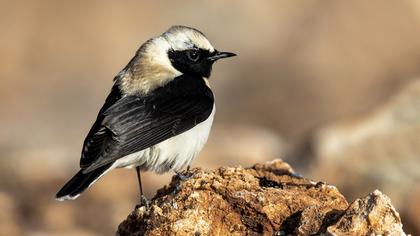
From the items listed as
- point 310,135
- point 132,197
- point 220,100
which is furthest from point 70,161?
point 220,100

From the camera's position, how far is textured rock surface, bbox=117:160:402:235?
5742 millimetres

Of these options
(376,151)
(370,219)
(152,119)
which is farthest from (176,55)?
(370,219)

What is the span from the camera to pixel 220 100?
2097 cm

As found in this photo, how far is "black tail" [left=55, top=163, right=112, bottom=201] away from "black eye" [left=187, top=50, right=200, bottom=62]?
6.59 ft

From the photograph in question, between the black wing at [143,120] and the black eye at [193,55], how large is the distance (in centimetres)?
56

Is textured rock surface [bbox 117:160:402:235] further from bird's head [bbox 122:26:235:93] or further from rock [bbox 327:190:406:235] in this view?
bird's head [bbox 122:26:235:93]

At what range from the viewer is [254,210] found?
6.36 m

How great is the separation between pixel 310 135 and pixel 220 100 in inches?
304

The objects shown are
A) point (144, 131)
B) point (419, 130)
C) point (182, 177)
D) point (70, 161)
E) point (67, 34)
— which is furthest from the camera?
point (67, 34)

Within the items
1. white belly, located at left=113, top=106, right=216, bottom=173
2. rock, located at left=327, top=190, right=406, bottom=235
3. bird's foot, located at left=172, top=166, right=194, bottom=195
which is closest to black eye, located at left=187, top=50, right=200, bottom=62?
white belly, located at left=113, top=106, right=216, bottom=173

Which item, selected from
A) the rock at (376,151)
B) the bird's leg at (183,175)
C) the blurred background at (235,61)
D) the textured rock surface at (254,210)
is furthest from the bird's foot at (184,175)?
the blurred background at (235,61)

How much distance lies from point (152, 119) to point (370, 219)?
2.98 metres

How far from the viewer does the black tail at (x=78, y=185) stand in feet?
24.3

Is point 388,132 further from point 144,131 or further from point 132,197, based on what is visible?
point 144,131
